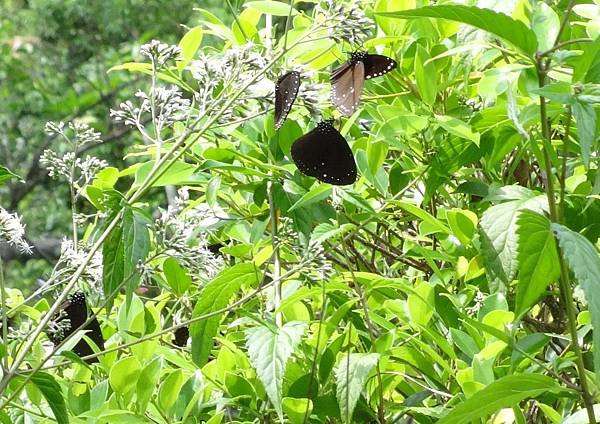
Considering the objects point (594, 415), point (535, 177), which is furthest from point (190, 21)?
point (594, 415)

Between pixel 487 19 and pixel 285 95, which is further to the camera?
pixel 285 95

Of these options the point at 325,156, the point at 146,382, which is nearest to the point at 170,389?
the point at 146,382

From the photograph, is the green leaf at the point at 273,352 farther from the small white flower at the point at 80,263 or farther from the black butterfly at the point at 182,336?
the black butterfly at the point at 182,336

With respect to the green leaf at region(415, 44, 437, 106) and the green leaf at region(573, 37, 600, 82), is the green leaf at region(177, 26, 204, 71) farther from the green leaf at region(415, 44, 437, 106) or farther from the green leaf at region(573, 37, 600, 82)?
the green leaf at region(573, 37, 600, 82)

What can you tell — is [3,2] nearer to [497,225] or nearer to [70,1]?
[70,1]

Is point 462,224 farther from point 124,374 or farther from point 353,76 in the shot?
point 124,374

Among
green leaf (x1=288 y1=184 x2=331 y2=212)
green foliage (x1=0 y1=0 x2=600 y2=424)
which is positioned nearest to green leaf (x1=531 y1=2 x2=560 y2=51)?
green foliage (x1=0 y1=0 x2=600 y2=424)
